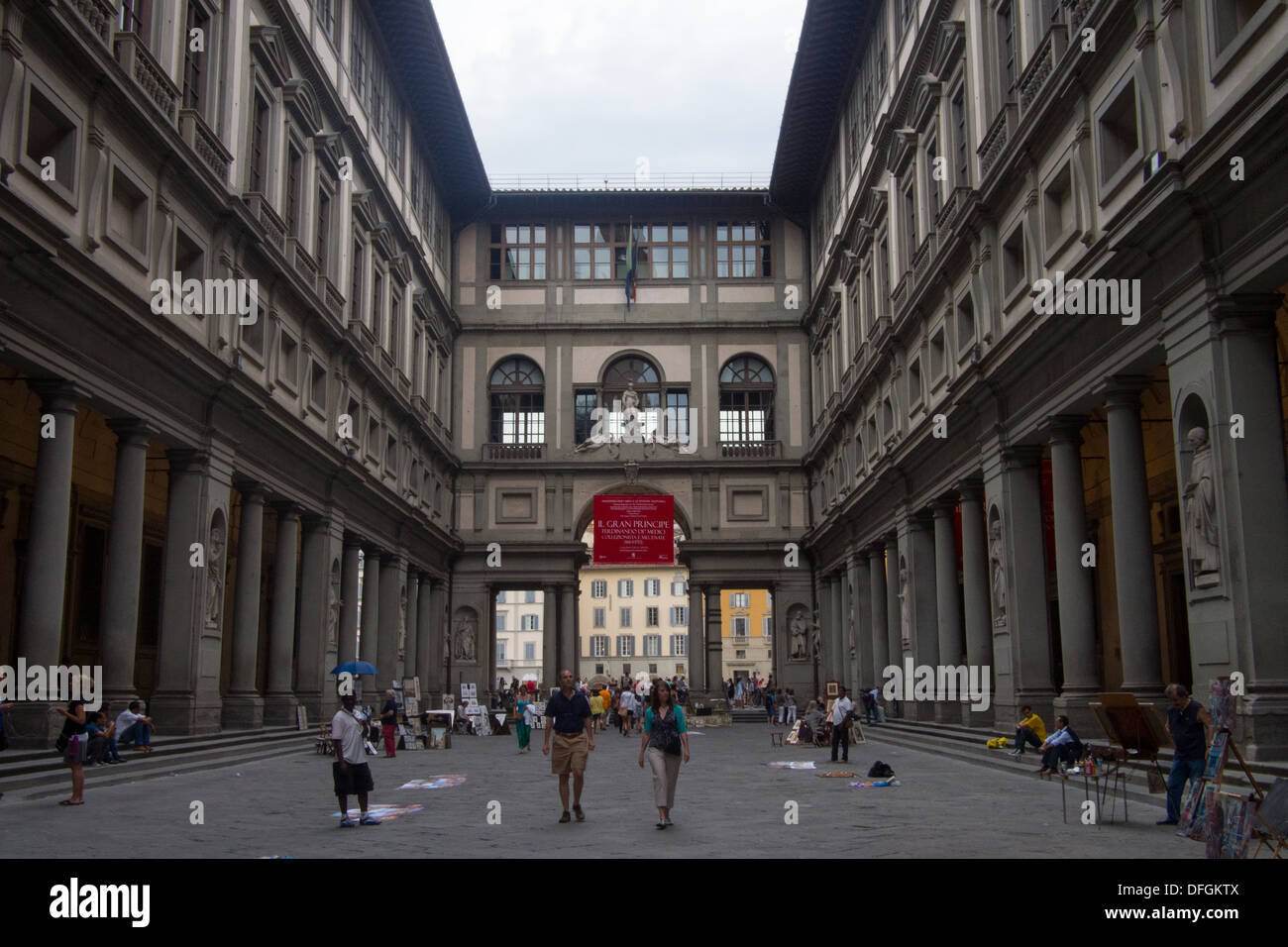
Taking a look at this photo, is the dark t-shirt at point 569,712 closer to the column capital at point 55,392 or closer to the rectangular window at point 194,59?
the column capital at point 55,392

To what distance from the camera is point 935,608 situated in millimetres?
30797

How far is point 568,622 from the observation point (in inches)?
1879

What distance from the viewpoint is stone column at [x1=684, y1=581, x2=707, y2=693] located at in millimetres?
47531

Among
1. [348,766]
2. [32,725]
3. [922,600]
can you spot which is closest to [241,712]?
[32,725]

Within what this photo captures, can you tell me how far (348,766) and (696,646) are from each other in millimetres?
35524

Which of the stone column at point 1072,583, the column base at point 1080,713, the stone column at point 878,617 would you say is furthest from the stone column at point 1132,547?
the stone column at point 878,617

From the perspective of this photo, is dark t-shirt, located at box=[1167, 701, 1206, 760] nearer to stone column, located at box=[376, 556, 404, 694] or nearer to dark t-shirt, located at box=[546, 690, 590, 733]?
dark t-shirt, located at box=[546, 690, 590, 733]

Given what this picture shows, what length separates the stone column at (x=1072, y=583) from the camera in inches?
771

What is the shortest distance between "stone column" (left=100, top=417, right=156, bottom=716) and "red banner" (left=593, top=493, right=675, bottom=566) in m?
23.2

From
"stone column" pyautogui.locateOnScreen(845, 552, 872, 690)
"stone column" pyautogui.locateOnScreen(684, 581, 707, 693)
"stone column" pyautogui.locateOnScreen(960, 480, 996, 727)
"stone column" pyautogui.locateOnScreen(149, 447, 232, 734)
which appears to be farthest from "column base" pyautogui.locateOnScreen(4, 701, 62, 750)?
"stone column" pyautogui.locateOnScreen(684, 581, 707, 693)

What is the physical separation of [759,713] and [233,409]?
30802 millimetres

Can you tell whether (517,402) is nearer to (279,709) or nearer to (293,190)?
(293,190)

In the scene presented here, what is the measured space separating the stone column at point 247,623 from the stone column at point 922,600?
1604 centimetres
